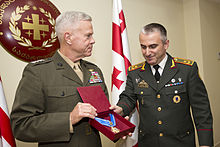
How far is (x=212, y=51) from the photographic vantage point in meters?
3.60

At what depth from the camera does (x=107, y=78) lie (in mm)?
2381

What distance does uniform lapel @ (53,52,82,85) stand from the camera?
121 centimetres

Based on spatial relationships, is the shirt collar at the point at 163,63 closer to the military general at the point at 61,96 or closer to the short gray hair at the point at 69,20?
the military general at the point at 61,96

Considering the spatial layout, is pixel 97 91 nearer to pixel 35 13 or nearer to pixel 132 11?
pixel 35 13

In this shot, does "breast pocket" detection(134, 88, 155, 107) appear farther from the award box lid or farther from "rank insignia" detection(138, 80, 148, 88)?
the award box lid

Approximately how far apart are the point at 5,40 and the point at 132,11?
1.81 meters

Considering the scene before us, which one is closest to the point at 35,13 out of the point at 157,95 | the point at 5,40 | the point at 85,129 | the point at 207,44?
the point at 5,40

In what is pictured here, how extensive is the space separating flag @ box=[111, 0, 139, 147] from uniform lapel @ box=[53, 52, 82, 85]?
0.90 meters

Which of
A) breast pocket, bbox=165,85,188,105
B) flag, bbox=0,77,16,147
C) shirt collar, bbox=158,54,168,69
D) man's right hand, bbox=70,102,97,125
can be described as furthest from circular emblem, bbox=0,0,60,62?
breast pocket, bbox=165,85,188,105

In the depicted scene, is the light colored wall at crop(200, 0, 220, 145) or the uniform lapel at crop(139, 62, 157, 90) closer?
the uniform lapel at crop(139, 62, 157, 90)

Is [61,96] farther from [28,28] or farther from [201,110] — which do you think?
[201,110]

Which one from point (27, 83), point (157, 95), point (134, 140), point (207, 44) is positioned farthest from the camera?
point (207, 44)

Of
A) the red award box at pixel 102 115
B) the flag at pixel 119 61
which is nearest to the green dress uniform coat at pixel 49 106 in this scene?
the red award box at pixel 102 115

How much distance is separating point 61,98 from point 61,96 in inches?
0.5
